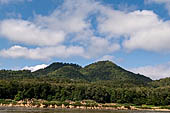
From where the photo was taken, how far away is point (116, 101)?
4670 inches

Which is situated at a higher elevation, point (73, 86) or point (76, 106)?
point (73, 86)

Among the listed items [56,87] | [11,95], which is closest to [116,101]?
[56,87]

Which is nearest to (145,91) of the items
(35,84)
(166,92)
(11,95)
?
(166,92)

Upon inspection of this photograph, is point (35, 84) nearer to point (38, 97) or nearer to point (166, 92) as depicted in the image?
point (38, 97)

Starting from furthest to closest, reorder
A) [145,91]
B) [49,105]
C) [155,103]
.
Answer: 1. [145,91]
2. [155,103]
3. [49,105]

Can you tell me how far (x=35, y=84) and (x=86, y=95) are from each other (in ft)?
68.2

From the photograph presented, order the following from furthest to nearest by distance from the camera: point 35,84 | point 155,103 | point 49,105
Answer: point 35,84, point 155,103, point 49,105

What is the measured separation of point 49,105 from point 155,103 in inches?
1671

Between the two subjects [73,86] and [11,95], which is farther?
[73,86]

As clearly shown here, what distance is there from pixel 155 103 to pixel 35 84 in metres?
45.8

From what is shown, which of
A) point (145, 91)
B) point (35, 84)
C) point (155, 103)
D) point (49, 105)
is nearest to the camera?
point (49, 105)

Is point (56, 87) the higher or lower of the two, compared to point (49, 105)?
higher

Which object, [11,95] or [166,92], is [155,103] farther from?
[11,95]

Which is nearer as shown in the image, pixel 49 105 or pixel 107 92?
pixel 49 105
